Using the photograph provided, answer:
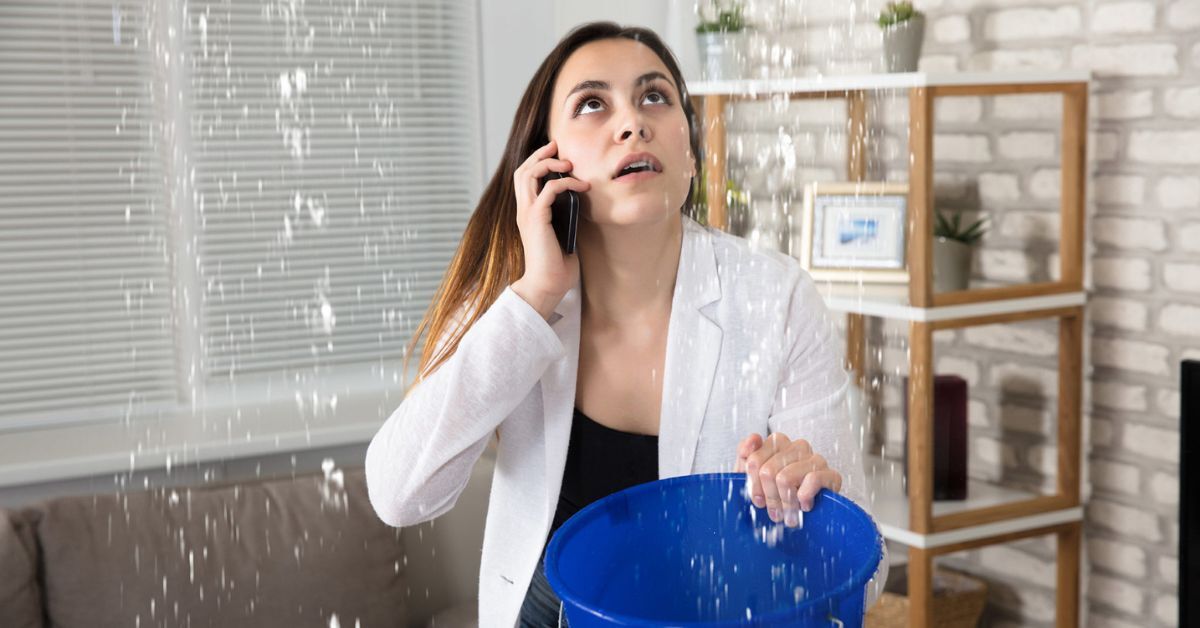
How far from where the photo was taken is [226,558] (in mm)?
1711

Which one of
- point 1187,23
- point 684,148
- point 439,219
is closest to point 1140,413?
point 1187,23

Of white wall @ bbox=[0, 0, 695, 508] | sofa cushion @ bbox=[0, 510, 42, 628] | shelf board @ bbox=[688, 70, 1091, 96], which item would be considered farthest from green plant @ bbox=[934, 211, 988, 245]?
sofa cushion @ bbox=[0, 510, 42, 628]

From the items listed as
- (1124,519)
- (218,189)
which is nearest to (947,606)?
(1124,519)

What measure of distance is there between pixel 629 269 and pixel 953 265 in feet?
2.75

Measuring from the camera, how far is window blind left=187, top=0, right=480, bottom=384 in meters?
1.99

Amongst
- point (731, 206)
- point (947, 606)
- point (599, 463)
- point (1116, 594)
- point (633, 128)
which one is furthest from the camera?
point (731, 206)

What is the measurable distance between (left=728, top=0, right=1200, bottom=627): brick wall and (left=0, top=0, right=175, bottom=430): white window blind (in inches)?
40.2

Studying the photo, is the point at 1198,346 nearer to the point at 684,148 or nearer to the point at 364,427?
the point at 684,148

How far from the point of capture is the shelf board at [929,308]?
170 centimetres

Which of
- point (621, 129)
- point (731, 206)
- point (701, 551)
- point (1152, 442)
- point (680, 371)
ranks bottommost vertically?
point (1152, 442)

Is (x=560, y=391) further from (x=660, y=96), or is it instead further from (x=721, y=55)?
(x=721, y=55)

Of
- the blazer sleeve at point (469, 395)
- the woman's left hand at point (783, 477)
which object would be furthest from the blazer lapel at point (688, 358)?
the woman's left hand at point (783, 477)

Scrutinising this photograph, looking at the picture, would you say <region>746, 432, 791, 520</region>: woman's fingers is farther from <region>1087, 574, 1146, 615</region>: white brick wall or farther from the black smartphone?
<region>1087, 574, 1146, 615</region>: white brick wall

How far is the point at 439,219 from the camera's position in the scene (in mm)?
2230
